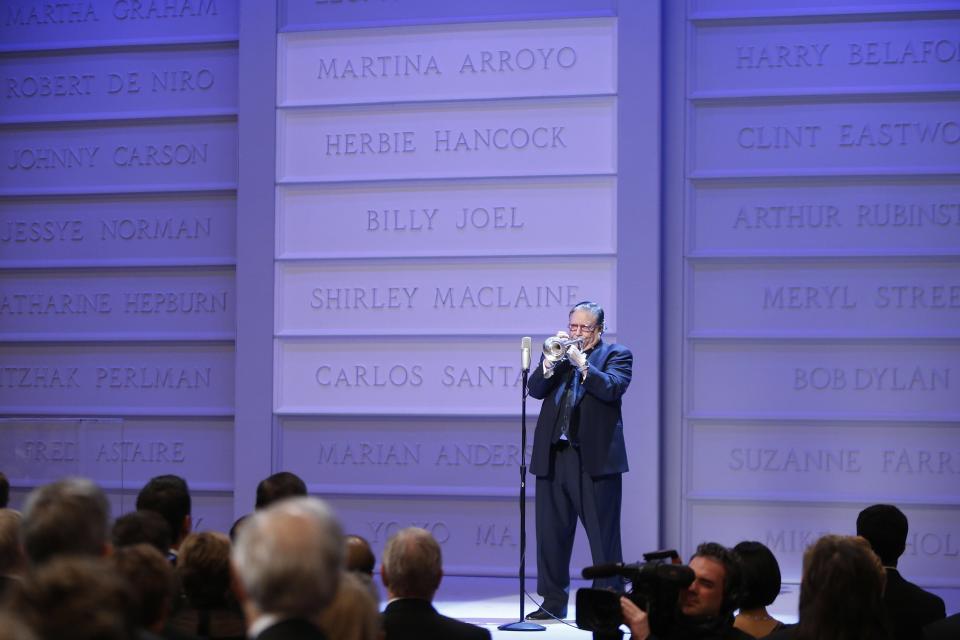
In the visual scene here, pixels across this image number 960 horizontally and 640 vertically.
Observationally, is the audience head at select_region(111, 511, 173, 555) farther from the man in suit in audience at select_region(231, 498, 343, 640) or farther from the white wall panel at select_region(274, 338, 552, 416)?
the white wall panel at select_region(274, 338, 552, 416)

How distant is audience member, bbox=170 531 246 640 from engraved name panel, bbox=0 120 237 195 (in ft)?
18.8

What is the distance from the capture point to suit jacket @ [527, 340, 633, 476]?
6.49 metres

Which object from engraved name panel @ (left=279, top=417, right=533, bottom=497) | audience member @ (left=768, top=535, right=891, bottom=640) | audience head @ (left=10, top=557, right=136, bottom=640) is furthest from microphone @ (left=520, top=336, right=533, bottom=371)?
audience head @ (left=10, top=557, right=136, bottom=640)

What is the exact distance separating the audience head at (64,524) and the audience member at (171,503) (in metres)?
1.54

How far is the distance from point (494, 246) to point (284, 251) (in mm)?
1444

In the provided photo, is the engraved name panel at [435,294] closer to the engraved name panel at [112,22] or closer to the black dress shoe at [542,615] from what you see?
the engraved name panel at [112,22]

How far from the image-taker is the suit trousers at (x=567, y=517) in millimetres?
6508

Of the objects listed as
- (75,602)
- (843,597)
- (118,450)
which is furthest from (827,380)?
(75,602)

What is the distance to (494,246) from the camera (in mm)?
8312

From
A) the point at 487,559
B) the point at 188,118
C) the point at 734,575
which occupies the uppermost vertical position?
the point at 188,118

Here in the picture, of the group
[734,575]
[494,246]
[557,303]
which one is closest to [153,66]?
[494,246]

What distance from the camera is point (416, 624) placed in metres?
3.30

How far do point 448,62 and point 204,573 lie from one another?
18.4 ft

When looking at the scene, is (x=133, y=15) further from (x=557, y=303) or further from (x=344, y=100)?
(x=557, y=303)
